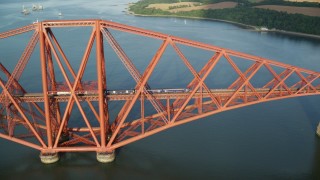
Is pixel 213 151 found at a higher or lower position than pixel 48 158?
lower

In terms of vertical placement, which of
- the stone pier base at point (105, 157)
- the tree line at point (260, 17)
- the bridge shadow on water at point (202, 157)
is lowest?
the bridge shadow on water at point (202, 157)

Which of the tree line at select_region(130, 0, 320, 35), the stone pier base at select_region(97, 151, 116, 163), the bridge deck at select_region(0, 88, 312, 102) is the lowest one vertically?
the stone pier base at select_region(97, 151, 116, 163)

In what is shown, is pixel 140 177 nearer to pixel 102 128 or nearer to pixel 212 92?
pixel 102 128

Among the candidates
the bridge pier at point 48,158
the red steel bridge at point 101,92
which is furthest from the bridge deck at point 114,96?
the bridge pier at point 48,158

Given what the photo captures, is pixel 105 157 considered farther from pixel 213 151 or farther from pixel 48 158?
pixel 213 151

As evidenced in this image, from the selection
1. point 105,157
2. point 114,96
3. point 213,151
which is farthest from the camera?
point 213,151

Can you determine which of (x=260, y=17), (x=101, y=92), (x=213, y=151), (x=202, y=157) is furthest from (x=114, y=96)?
(x=260, y=17)

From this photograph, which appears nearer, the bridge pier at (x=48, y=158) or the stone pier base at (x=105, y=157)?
the bridge pier at (x=48, y=158)

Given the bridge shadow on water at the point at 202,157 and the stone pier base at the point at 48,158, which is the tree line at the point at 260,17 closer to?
the bridge shadow on water at the point at 202,157

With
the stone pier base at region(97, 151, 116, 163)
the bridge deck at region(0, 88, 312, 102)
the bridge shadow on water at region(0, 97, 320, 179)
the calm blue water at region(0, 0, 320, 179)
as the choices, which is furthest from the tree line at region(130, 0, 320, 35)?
the stone pier base at region(97, 151, 116, 163)

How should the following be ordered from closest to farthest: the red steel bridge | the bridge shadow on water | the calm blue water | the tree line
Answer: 1. the red steel bridge
2. the bridge shadow on water
3. the calm blue water
4. the tree line

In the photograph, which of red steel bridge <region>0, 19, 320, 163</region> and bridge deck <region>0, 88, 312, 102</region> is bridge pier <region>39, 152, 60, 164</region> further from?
bridge deck <region>0, 88, 312, 102</region>
